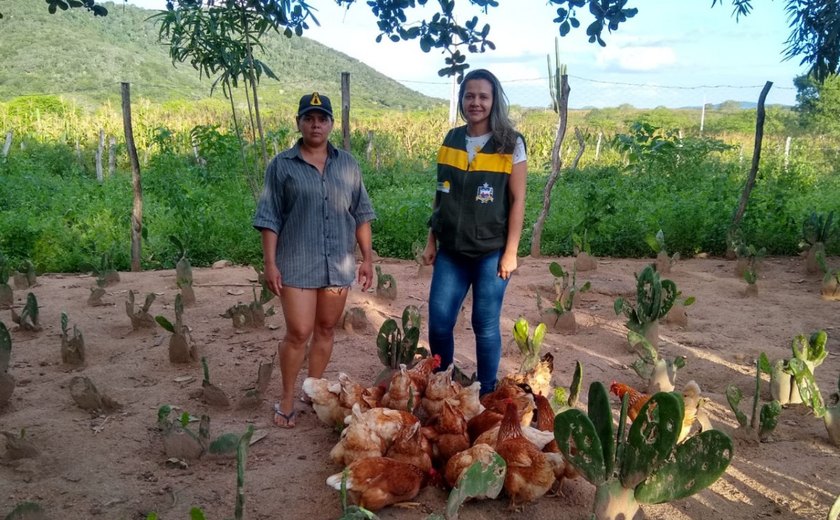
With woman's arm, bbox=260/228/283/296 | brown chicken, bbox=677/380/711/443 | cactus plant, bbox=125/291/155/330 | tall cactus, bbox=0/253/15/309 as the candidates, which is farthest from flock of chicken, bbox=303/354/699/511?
tall cactus, bbox=0/253/15/309

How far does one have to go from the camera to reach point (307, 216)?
3.28 meters

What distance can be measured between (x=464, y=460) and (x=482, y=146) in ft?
4.88

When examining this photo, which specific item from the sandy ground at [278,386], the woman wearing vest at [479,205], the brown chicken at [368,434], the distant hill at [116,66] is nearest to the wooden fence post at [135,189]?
the sandy ground at [278,386]

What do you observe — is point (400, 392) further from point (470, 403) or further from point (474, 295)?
point (474, 295)

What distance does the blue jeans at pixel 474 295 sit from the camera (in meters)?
3.35

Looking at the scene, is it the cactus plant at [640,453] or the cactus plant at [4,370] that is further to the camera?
the cactus plant at [4,370]

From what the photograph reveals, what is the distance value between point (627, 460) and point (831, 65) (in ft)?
17.2

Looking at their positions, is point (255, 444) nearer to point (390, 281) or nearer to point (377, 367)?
point (377, 367)

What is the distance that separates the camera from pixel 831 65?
5.92m

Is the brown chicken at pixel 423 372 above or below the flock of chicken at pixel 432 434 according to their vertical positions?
above

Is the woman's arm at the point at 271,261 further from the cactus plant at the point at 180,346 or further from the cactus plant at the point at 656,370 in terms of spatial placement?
the cactus plant at the point at 656,370

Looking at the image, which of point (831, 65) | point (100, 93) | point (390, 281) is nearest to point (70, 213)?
point (390, 281)

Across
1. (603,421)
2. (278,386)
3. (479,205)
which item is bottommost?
(278,386)

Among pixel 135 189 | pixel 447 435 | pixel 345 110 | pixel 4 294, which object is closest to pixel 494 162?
pixel 447 435
